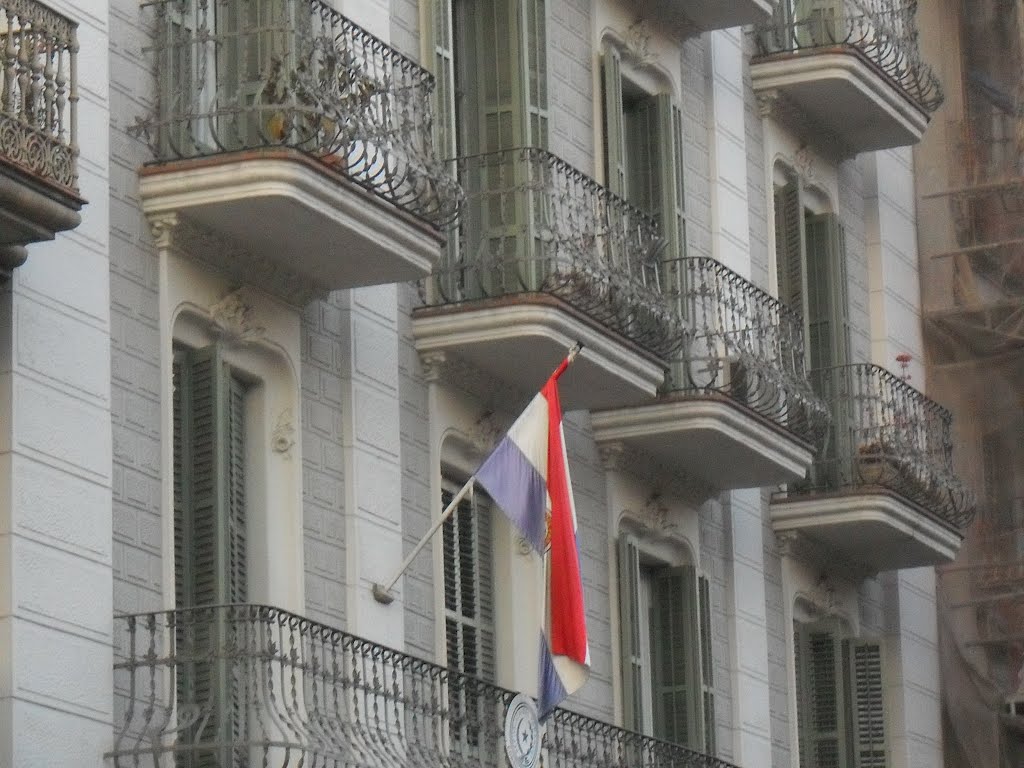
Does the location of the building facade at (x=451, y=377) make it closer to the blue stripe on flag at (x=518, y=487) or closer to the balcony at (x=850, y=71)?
the balcony at (x=850, y=71)

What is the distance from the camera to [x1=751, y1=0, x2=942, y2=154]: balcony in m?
28.9

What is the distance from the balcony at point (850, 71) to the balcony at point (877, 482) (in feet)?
7.28

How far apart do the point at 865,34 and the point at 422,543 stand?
963cm

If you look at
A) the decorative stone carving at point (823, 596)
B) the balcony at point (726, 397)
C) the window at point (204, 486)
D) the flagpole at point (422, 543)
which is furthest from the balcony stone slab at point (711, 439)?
the window at point (204, 486)

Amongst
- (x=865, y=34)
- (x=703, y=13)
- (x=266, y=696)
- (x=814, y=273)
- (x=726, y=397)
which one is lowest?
(x=266, y=696)

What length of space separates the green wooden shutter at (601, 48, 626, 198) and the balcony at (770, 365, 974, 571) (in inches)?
141

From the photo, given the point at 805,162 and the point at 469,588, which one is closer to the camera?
the point at 469,588

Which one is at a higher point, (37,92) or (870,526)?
(870,526)

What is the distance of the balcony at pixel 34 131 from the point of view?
1778 cm

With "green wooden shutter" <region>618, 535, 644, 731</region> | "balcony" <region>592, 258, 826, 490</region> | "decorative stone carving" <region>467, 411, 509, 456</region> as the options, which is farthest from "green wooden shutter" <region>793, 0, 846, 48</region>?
"decorative stone carving" <region>467, 411, 509, 456</region>

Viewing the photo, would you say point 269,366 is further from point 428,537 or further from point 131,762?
point 131,762

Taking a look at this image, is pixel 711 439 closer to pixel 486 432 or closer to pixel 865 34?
pixel 486 432

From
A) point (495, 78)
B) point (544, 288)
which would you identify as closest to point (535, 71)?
point (495, 78)

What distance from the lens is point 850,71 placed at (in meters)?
28.9
